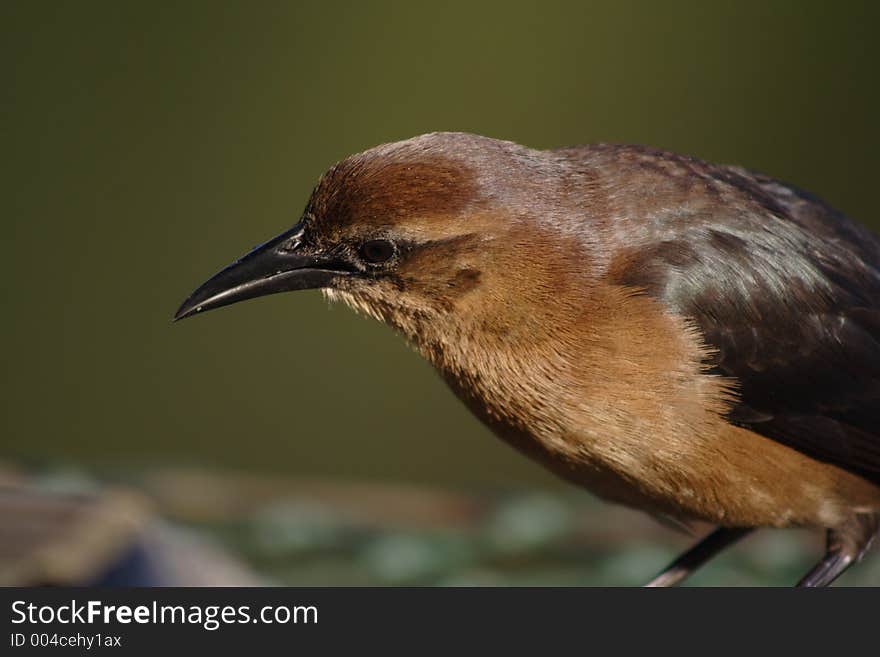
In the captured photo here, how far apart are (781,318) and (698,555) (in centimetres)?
118

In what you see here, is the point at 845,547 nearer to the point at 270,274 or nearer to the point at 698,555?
the point at 698,555

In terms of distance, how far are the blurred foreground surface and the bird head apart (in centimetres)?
89

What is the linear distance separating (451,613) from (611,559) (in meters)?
1.69

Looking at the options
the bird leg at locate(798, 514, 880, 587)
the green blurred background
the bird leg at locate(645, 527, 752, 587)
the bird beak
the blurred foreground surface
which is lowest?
the bird leg at locate(798, 514, 880, 587)

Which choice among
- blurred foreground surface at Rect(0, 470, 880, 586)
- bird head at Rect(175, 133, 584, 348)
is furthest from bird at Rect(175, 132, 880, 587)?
blurred foreground surface at Rect(0, 470, 880, 586)

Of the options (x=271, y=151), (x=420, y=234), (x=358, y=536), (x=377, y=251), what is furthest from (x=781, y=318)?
(x=271, y=151)

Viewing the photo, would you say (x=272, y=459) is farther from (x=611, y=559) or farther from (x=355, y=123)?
(x=611, y=559)

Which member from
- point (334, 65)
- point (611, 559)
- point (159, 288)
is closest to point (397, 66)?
point (334, 65)

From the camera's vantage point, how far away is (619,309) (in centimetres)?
514

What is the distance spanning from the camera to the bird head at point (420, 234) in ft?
16.5

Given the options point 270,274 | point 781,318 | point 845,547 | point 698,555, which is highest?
point 270,274

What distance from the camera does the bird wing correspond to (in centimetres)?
521

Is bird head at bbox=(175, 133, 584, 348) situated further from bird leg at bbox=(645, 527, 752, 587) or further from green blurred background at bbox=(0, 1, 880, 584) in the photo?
green blurred background at bbox=(0, 1, 880, 584)

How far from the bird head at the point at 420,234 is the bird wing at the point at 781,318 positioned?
1.39 ft
